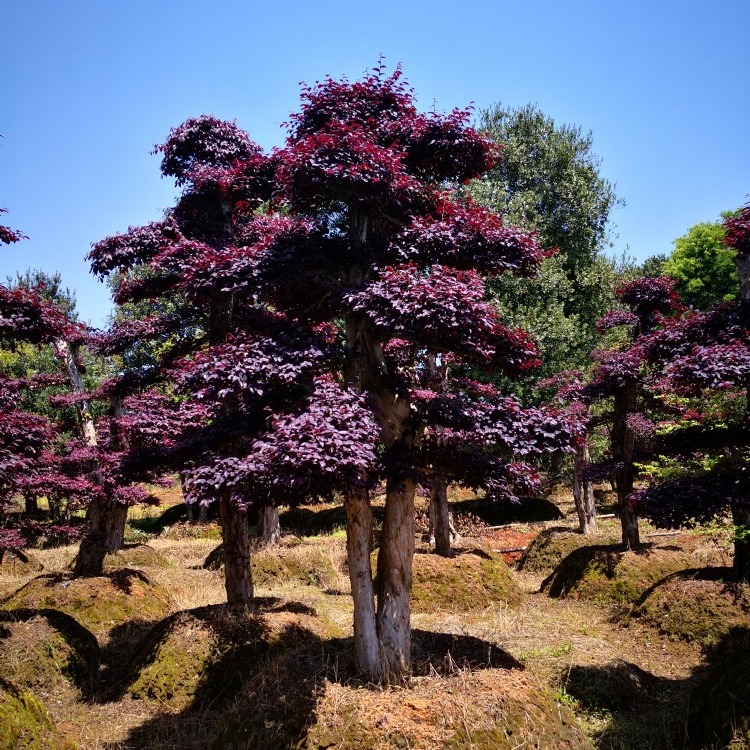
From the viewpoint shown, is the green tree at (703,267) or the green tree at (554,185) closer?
the green tree at (554,185)

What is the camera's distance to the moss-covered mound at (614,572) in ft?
39.6

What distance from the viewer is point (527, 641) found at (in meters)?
9.38

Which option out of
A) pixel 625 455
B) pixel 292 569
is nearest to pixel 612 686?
pixel 625 455

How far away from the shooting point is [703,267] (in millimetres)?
35094

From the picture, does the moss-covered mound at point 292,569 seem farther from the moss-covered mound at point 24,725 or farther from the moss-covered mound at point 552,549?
the moss-covered mound at point 24,725

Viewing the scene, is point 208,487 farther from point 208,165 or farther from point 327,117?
point 208,165

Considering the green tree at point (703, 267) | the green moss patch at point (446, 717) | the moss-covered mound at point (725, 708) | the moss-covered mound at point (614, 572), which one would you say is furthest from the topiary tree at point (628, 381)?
the green tree at point (703, 267)

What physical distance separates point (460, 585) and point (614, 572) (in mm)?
3157

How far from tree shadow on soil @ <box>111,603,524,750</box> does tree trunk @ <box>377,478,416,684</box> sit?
0.39 meters

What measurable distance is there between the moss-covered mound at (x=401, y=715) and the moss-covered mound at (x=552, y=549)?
9809 mm

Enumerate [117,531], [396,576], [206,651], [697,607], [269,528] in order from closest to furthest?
[396,576], [206,651], [697,607], [269,528], [117,531]

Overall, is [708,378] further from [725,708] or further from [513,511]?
[513,511]

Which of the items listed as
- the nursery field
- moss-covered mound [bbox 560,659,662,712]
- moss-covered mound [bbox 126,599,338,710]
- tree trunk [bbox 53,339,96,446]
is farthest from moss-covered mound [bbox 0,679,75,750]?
tree trunk [bbox 53,339,96,446]

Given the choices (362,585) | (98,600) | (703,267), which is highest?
(703,267)
